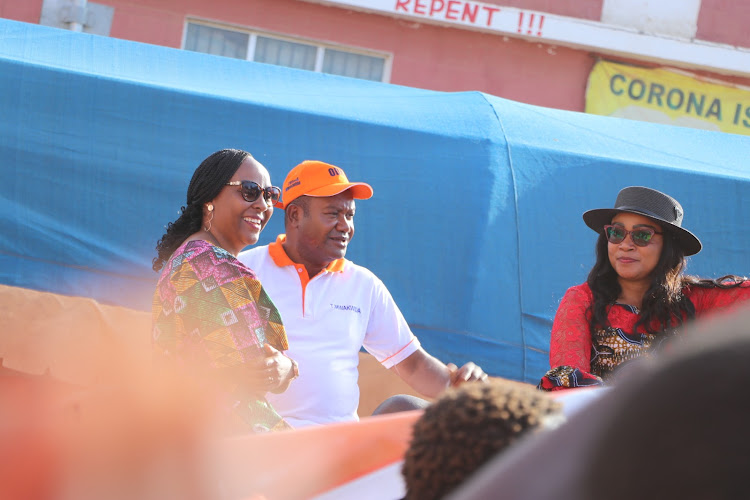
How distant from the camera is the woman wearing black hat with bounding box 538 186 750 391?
3.29 metres

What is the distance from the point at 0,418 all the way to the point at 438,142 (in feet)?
10.7

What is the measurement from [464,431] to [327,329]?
88.3 inches

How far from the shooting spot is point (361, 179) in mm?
4574

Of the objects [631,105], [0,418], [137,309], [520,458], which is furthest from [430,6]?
[520,458]

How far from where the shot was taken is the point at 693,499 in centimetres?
60

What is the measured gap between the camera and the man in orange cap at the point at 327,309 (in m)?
3.14

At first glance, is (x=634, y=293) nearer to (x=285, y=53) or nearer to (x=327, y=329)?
(x=327, y=329)

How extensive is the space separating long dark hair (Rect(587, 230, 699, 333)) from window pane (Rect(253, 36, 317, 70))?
5757 mm

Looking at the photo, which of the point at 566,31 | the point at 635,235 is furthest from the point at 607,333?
the point at 566,31

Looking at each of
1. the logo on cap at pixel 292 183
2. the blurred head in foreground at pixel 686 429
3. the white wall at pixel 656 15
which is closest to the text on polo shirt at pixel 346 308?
the logo on cap at pixel 292 183

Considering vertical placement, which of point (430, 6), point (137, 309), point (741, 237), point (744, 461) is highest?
point (430, 6)

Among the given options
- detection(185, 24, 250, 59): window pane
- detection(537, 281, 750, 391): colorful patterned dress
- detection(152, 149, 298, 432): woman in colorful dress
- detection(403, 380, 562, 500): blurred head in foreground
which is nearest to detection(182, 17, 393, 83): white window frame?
detection(185, 24, 250, 59): window pane

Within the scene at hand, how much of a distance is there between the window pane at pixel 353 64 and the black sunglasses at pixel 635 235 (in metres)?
5.58

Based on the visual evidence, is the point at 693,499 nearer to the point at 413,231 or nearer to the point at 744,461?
the point at 744,461
